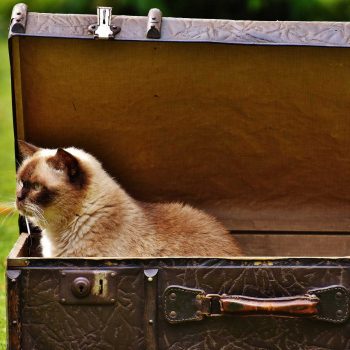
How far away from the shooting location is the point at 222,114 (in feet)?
10.1

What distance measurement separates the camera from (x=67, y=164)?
2.86 metres

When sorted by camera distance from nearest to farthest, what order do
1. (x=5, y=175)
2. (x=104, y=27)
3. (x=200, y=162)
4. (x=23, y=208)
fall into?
1. (x=104, y=27)
2. (x=23, y=208)
3. (x=200, y=162)
4. (x=5, y=175)

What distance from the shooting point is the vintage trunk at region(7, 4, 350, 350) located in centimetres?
241

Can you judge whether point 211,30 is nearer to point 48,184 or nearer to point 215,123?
point 215,123

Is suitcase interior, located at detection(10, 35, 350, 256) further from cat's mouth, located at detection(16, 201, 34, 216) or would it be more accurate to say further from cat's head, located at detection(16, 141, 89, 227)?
cat's mouth, located at detection(16, 201, 34, 216)

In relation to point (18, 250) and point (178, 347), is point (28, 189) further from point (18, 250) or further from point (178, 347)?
point (178, 347)

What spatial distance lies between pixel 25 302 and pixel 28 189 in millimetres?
580

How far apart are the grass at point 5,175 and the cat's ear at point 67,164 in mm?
628

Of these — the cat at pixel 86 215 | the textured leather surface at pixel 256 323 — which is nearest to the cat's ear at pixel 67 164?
the cat at pixel 86 215

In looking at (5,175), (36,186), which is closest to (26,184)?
(36,186)

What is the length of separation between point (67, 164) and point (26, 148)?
0.17 metres

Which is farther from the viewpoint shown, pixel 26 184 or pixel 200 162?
pixel 200 162

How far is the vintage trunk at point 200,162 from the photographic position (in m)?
2.41

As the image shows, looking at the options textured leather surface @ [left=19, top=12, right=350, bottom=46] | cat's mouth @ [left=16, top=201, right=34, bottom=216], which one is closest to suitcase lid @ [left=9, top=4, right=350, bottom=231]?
textured leather surface @ [left=19, top=12, right=350, bottom=46]
